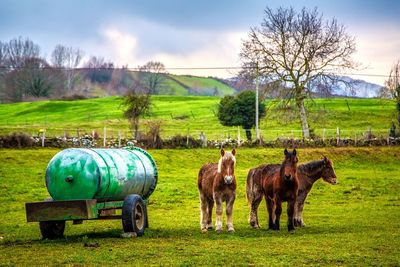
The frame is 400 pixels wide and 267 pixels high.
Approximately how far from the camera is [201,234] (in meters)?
19.5

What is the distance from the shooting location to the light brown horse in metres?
21.2

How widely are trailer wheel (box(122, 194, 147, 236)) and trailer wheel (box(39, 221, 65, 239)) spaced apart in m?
1.76

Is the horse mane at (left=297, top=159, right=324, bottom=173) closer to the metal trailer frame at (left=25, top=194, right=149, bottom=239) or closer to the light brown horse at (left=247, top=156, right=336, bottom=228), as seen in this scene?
the light brown horse at (left=247, top=156, right=336, bottom=228)

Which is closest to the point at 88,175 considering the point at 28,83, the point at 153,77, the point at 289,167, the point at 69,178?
the point at 69,178

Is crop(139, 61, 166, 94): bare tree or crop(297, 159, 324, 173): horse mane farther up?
crop(139, 61, 166, 94): bare tree

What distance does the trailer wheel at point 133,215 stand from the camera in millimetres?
18516

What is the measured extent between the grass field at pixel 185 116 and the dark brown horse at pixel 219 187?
53094 mm

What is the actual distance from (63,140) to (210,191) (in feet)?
112

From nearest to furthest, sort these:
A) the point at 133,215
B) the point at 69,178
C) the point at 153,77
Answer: the point at 69,178 < the point at 133,215 < the point at 153,77

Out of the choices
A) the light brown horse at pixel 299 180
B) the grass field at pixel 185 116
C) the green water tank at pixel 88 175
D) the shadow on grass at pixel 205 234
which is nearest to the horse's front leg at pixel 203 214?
the shadow on grass at pixel 205 234

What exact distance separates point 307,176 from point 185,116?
3495 inches

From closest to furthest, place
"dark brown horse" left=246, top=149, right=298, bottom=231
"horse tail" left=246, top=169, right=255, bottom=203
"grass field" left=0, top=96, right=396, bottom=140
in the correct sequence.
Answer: "dark brown horse" left=246, top=149, right=298, bottom=231, "horse tail" left=246, top=169, right=255, bottom=203, "grass field" left=0, top=96, right=396, bottom=140

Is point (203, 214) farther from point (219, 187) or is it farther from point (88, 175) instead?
point (88, 175)

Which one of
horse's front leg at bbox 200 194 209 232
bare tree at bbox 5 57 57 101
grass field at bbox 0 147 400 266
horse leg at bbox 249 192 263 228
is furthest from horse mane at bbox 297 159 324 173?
bare tree at bbox 5 57 57 101
